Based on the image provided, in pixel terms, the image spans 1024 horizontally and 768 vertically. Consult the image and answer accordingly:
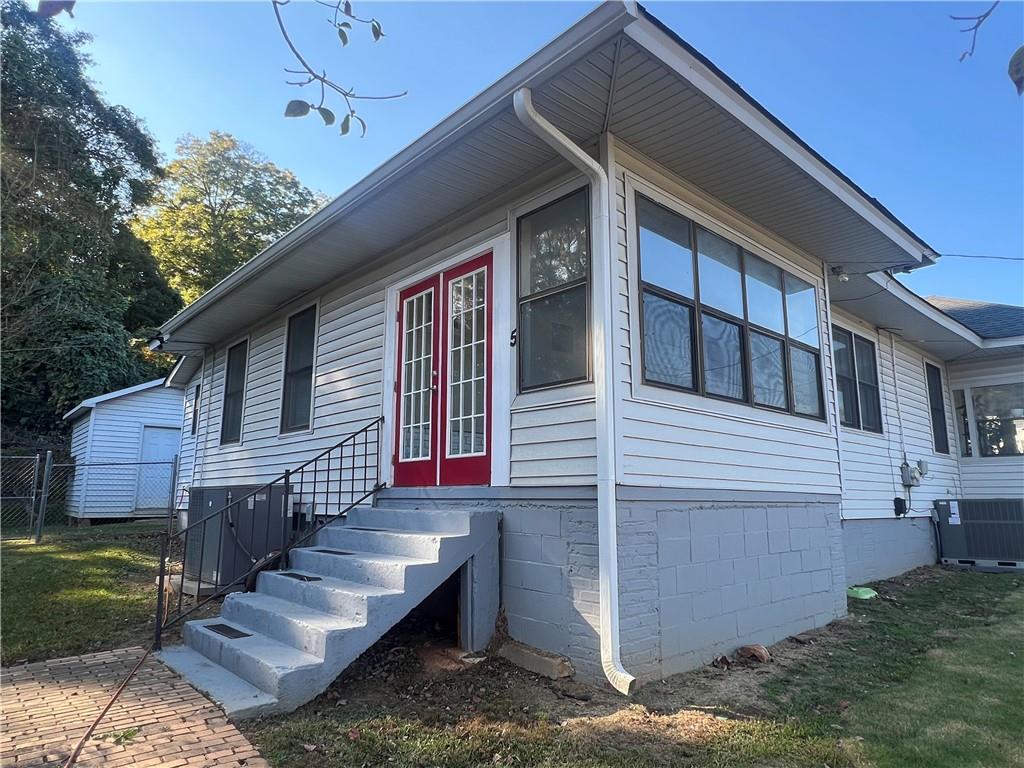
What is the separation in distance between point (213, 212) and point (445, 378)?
2629 cm

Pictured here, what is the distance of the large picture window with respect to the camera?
458 cm

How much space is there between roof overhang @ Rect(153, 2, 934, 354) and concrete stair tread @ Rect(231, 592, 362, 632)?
10.2 ft

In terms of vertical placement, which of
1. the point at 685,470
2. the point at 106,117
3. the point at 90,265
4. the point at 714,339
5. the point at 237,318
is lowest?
the point at 685,470

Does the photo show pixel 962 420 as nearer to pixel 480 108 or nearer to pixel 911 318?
pixel 911 318

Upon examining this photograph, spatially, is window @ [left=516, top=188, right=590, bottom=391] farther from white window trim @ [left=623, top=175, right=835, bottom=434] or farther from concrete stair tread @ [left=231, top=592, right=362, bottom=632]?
concrete stair tread @ [left=231, top=592, right=362, bottom=632]

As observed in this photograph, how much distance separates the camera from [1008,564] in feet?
29.6

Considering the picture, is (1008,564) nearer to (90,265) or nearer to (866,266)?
(866,266)

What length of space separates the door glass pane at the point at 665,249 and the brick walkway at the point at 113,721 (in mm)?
3720

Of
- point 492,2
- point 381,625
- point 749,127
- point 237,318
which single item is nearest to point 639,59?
point 749,127

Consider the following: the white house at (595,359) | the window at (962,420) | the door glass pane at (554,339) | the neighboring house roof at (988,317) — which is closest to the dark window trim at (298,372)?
the white house at (595,359)

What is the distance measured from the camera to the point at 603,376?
3.96 meters

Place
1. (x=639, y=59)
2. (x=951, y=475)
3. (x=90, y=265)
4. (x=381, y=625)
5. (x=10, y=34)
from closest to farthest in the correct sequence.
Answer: (x=639, y=59)
(x=381, y=625)
(x=951, y=475)
(x=10, y=34)
(x=90, y=265)

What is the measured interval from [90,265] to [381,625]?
Answer: 44.8ft

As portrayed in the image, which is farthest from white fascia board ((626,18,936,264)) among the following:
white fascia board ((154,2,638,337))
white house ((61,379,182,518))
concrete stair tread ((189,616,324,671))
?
white house ((61,379,182,518))
